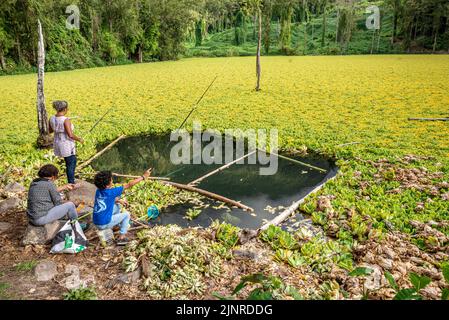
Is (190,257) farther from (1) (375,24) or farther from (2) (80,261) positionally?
(1) (375,24)

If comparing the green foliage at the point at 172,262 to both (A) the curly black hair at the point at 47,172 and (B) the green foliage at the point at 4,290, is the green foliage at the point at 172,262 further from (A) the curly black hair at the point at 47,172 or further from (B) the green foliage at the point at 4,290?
(A) the curly black hair at the point at 47,172

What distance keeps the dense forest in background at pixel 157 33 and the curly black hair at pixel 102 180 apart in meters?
15.2

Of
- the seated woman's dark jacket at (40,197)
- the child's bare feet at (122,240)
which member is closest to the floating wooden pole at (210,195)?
the child's bare feet at (122,240)

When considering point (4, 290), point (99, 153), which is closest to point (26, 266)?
point (4, 290)

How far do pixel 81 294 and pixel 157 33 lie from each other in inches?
1678

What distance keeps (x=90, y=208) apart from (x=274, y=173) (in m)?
4.28

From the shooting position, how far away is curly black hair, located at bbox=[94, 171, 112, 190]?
4.49 metres

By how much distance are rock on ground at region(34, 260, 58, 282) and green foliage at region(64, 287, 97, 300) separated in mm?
476

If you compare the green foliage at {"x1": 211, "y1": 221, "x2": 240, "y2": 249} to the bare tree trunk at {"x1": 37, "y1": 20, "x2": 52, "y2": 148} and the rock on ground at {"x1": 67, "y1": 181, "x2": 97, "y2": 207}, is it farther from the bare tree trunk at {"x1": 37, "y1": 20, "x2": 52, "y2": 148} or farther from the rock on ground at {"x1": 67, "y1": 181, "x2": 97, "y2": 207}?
the bare tree trunk at {"x1": 37, "y1": 20, "x2": 52, "y2": 148}

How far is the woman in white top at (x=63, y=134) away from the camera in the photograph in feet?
19.8

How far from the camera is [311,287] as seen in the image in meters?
4.03

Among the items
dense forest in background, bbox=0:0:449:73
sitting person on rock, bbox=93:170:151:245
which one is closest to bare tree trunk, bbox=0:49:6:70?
dense forest in background, bbox=0:0:449:73

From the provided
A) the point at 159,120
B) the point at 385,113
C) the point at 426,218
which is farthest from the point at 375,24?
the point at 426,218

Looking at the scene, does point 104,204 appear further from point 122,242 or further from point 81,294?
point 81,294
